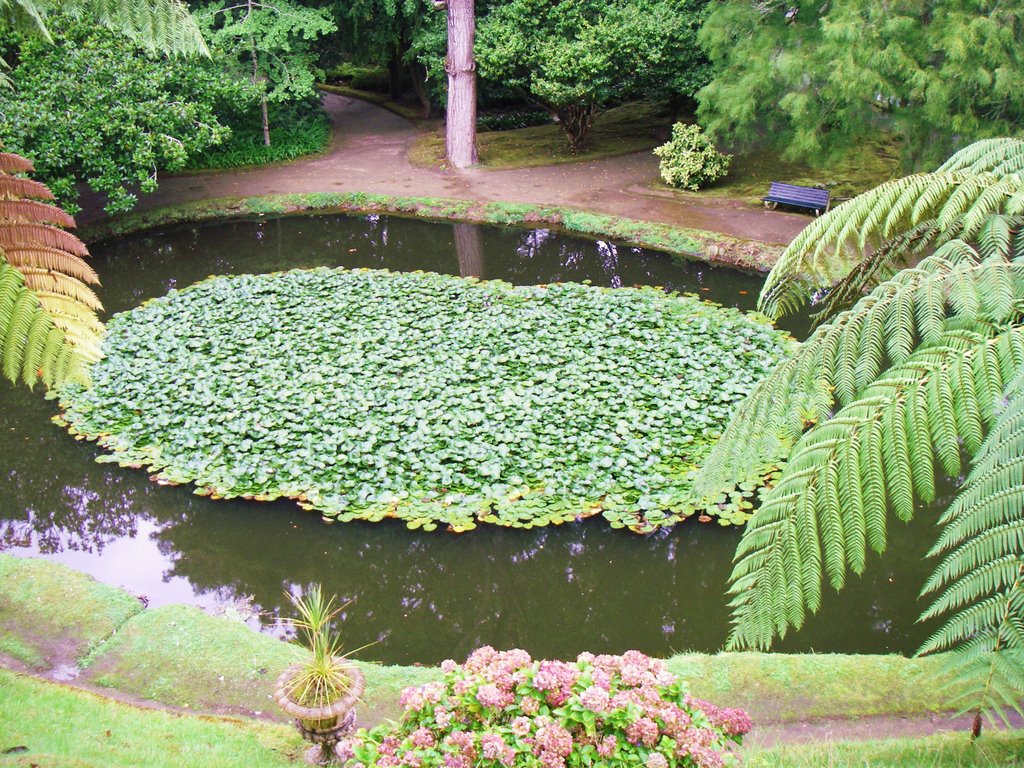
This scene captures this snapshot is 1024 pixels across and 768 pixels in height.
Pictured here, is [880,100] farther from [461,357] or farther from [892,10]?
[461,357]

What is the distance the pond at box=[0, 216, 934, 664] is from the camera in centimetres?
605

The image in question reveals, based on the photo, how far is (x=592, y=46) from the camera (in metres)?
15.1

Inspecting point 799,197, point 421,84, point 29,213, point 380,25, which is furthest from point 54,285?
point 421,84

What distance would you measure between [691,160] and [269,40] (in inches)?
317

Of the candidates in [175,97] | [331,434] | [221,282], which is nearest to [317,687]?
[331,434]

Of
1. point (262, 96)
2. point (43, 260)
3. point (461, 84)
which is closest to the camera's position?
point (43, 260)

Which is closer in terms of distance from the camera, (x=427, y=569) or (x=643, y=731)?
(x=643, y=731)

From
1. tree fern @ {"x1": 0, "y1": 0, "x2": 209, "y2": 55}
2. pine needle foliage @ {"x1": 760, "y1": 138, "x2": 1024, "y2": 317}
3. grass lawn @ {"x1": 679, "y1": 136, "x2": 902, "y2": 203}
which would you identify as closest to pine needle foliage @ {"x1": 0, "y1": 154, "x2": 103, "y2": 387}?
tree fern @ {"x1": 0, "y1": 0, "x2": 209, "y2": 55}

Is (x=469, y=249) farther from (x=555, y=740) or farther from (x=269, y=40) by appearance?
(x=555, y=740)

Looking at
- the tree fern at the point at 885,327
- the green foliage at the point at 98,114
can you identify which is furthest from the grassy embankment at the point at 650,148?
the tree fern at the point at 885,327

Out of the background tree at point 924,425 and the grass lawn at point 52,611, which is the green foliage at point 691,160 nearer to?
the background tree at point 924,425

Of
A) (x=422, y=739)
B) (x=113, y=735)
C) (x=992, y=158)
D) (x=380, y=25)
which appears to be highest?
(x=380, y=25)

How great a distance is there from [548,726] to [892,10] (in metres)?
11.2

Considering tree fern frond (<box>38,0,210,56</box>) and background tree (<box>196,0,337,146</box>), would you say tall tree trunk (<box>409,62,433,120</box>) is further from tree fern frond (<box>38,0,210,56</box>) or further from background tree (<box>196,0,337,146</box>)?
tree fern frond (<box>38,0,210,56</box>)
